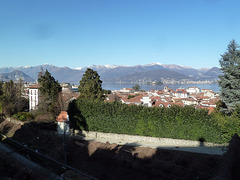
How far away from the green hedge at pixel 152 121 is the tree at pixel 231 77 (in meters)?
3.06

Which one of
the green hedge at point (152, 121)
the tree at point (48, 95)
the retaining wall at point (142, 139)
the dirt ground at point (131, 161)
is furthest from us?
the tree at point (48, 95)

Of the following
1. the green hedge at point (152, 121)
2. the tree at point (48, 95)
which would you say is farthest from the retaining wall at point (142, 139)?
the tree at point (48, 95)

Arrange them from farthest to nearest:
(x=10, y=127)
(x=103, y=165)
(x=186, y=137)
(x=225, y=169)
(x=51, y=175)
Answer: (x=10, y=127) → (x=186, y=137) → (x=103, y=165) → (x=51, y=175) → (x=225, y=169)

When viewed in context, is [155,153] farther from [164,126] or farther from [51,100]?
[51,100]

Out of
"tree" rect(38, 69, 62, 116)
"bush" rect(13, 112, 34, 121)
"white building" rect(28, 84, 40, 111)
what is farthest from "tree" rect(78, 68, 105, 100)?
"white building" rect(28, 84, 40, 111)

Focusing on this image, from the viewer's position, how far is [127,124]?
31.6m

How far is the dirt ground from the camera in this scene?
1912cm

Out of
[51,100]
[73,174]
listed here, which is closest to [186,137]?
[73,174]

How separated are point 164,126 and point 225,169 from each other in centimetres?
1633

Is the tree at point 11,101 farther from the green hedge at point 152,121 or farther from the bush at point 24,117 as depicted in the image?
the green hedge at point 152,121

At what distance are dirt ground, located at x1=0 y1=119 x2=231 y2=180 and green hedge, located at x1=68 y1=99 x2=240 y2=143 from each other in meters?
5.36

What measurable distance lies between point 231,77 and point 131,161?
19.5 metres

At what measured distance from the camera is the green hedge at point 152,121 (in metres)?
26.3

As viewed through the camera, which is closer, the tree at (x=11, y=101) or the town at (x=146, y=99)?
the tree at (x=11, y=101)
